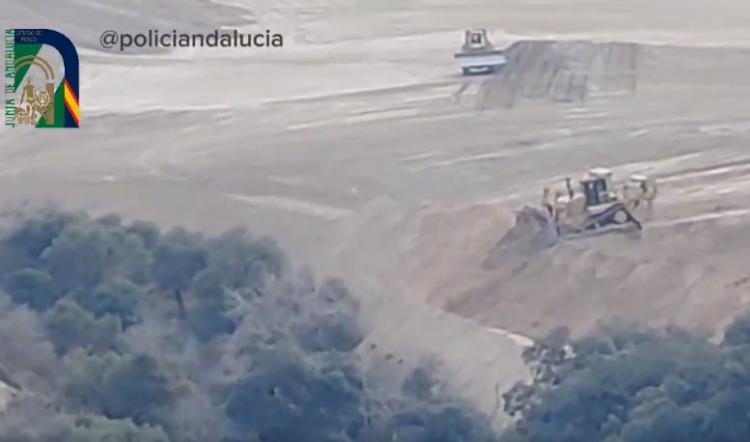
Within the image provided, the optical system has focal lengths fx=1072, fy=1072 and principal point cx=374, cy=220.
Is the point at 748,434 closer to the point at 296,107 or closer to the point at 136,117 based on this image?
the point at 296,107

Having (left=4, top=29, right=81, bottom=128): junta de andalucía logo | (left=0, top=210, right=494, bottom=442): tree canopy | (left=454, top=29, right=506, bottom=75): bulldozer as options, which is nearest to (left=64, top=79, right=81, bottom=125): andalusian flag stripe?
(left=4, top=29, right=81, bottom=128): junta de andalucía logo

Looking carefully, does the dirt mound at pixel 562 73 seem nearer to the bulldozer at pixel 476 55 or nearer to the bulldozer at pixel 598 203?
the bulldozer at pixel 476 55

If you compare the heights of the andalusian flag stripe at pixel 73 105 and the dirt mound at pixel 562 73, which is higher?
the dirt mound at pixel 562 73

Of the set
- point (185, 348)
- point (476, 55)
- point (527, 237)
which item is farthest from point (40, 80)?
point (527, 237)

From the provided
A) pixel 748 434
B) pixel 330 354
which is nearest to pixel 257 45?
pixel 330 354

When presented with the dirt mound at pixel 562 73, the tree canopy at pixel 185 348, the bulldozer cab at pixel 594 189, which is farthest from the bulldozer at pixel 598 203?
the tree canopy at pixel 185 348
